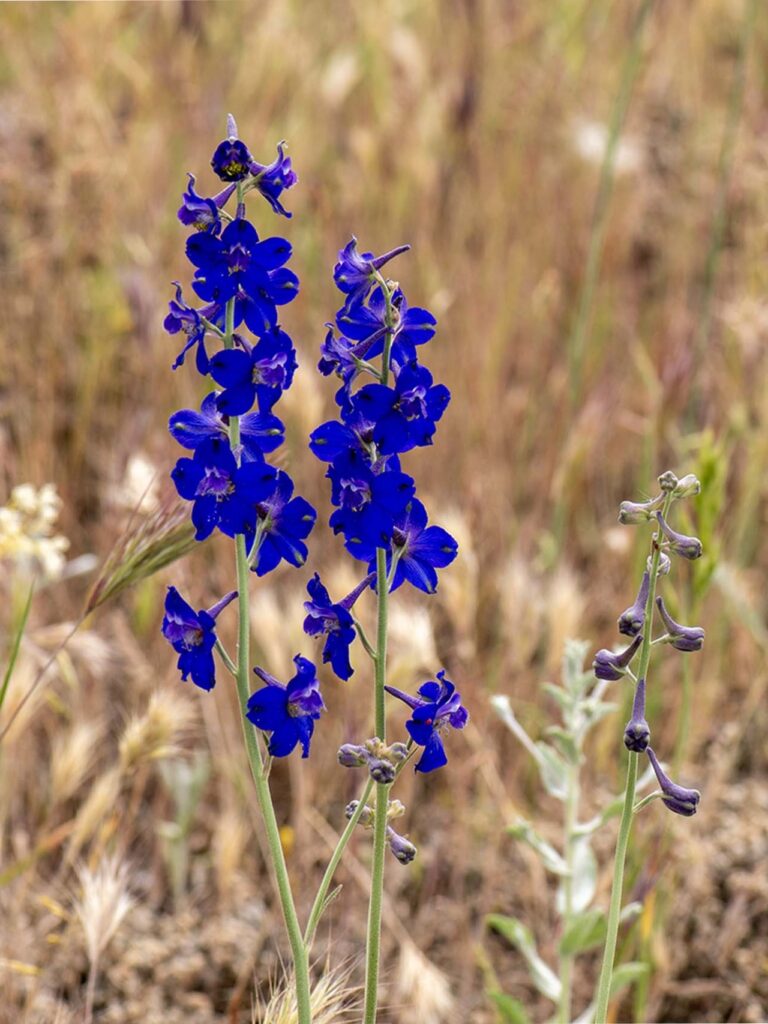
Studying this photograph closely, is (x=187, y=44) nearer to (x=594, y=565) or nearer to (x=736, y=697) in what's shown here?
(x=594, y=565)

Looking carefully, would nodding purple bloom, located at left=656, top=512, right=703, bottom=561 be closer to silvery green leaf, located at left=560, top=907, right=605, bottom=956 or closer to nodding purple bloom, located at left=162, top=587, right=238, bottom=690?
nodding purple bloom, located at left=162, top=587, right=238, bottom=690

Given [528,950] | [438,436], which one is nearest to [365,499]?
[528,950]

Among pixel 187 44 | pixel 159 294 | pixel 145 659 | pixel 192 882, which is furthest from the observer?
pixel 187 44

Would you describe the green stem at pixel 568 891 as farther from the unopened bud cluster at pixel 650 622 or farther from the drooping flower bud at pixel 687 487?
the drooping flower bud at pixel 687 487

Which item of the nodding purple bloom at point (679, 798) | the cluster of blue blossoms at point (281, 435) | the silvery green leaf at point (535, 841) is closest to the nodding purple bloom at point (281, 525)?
the cluster of blue blossoms at point (281, 435)

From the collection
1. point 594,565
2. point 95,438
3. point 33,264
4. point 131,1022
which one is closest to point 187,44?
point 33,264

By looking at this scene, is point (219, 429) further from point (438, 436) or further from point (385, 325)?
point (438, 436)
